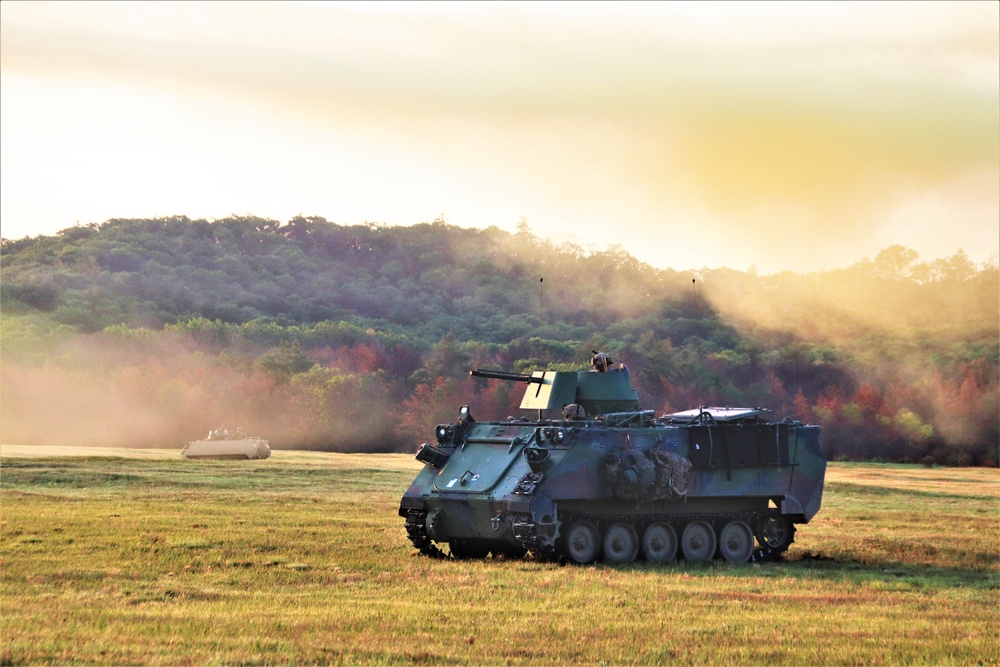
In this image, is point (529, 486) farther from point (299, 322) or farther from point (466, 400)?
point (299, 322)

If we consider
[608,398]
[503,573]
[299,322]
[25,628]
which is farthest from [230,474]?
[299,322]

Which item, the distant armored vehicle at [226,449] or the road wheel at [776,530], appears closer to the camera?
the road wheel at [776,530]

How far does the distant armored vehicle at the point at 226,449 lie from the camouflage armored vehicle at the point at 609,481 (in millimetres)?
31498

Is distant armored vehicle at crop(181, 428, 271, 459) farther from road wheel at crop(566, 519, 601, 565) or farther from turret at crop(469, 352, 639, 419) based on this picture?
road wheel at crop(566, 519, 601, 565)

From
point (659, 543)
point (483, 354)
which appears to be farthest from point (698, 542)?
point (483, 354)

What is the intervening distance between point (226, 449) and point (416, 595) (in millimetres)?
40621

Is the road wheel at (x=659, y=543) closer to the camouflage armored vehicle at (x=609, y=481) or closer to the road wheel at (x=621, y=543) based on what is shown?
the camouflage armored vehicle at (x=609, y=481)

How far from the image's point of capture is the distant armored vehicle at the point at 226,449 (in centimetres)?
5966

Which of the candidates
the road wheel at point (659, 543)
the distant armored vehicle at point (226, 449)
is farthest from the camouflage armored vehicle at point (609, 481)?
the distant armored vehicle at point (226, 449)

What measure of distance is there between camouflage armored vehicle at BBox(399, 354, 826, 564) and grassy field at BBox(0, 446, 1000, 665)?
2.72ft

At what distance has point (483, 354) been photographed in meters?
79.4

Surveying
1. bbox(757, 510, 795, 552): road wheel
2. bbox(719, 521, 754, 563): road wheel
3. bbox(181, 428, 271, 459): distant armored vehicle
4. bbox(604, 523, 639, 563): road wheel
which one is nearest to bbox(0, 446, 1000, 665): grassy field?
bbox(757, 510, 795, 552): road wheel

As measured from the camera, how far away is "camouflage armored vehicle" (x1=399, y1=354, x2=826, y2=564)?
26156 millimetres

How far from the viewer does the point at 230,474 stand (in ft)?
159
